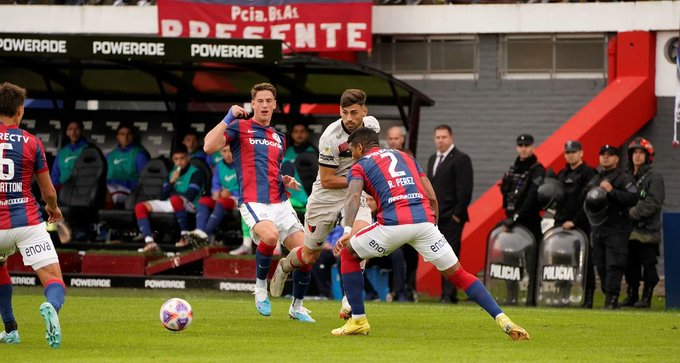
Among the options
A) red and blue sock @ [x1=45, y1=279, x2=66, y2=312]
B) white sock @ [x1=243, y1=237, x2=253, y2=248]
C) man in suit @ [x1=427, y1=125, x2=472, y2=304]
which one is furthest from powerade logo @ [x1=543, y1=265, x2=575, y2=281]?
red and blue sock @ [x1=45, y1=279, x2=66, y2=312]

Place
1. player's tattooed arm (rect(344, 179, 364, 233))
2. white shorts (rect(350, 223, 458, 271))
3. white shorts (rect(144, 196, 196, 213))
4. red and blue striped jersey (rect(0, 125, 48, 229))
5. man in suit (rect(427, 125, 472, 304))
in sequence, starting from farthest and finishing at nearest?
white shorts (rect(144, 196, 196, 213)), man in suit (rect(427, 125, 472, 304)), white shorts (rect(350, 223, 458, 271)), player's tattooed arm (rect(344, 179, 364, 233)), red and blue striped jersey (rect(0, 125, 48, 229))

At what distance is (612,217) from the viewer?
16.9 meters

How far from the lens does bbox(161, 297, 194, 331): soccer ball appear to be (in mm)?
11711

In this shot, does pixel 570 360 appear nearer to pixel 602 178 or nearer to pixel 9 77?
pixel 602 178

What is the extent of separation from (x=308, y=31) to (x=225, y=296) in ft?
21.3

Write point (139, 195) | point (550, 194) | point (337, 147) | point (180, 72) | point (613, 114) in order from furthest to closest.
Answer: point (613, 114) → point (180, 72) → point (139, 195) → point (550, 194) → point (337, 147)

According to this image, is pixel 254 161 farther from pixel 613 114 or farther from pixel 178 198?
pixel 613 114

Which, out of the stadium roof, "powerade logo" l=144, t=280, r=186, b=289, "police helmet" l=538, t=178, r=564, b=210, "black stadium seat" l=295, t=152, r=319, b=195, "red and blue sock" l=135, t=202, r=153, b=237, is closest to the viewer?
"police helmet" l=538, t=178, r=564, b=210

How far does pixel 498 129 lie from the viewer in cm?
2314

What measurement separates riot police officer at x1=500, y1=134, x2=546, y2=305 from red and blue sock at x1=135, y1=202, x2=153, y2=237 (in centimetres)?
514

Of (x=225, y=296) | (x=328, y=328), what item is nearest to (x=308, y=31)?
(x=225, y=296)

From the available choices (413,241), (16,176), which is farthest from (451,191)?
(16,176)

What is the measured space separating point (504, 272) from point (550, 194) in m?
1.23

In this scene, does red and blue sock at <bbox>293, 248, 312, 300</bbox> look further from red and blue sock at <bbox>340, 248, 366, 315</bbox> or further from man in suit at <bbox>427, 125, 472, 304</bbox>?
man in suit at <bbox>427, 125, 472, 304</bbox>
